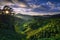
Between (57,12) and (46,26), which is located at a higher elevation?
(57,12)

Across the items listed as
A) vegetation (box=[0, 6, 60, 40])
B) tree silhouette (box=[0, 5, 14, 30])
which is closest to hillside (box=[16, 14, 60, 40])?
vegetation (box=[0, 6, 60, 40])

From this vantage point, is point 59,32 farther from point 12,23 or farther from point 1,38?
point 1,38

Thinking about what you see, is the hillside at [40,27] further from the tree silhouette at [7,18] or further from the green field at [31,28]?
the tree silhouette at [7,18]

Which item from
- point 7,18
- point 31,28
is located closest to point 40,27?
point 31,28

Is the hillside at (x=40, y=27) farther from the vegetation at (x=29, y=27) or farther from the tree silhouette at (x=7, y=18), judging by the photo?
the tree silhouette at (x=7, y=18)

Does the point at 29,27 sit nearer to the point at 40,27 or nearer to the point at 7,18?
the point at 40,27

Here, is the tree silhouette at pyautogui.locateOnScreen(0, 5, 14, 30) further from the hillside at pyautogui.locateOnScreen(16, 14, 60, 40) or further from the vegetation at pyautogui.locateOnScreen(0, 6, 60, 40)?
the hillside at pyautogui.locateOnScreen(16, 14, 60, 40)

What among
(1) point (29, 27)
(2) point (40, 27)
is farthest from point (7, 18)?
(2) point (40, 27)

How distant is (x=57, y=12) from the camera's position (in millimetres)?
3041

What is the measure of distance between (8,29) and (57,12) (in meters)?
1.00

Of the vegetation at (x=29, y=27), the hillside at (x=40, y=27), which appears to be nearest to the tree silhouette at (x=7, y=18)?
the vegetation at (x=29, y=27)

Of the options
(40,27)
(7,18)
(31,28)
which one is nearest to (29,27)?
(31,28)

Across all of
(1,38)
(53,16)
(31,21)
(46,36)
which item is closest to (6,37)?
(1,38)

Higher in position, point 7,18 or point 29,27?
point 7,18
